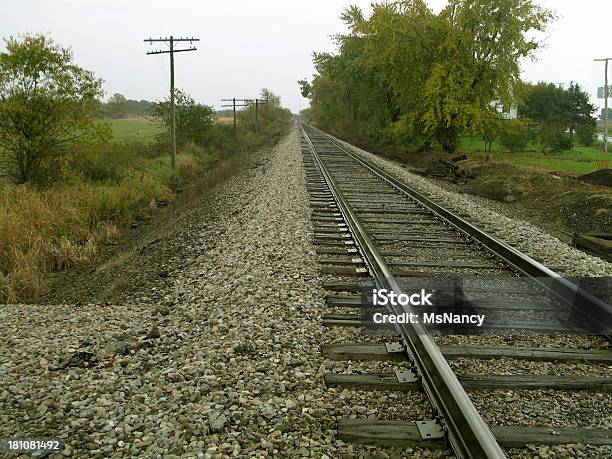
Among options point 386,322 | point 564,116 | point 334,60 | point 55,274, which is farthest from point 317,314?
point 564,116

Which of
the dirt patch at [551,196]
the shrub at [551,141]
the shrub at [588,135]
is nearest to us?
the dirt patch at [551,196]

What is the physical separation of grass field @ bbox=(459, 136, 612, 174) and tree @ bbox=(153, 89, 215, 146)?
19694 mm

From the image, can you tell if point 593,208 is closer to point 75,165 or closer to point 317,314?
point 317,314

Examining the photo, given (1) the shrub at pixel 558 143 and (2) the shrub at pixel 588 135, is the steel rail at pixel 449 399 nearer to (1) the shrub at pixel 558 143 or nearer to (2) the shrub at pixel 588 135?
(1) the shrub at pixel 558 143

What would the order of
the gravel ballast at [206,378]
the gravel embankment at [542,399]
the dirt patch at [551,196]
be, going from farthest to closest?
the dirt patch at [551,196]
the gravel ballast at [206,378]
the gravel embankment at [542,399]

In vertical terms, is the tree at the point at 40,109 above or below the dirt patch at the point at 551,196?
above

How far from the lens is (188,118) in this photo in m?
36.8

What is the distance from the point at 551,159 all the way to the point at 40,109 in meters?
27.5

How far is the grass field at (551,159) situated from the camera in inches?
934

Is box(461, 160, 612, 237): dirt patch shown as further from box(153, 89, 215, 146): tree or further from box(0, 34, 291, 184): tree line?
box(153, 89, 215, 146): tree

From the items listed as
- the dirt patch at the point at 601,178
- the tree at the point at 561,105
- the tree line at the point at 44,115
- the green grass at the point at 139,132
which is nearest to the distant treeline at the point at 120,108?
the green grass at the point at 139,132

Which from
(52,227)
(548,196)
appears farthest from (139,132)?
(548,196)

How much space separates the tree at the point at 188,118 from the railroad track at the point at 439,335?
29.4 metres

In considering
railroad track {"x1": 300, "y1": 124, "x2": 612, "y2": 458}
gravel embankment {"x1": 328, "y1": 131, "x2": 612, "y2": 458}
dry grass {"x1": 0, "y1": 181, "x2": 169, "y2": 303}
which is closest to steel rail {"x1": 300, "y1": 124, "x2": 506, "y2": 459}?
railroad track {"x1": 300, "y1": 124, "x2": 612, "y2": 458}
